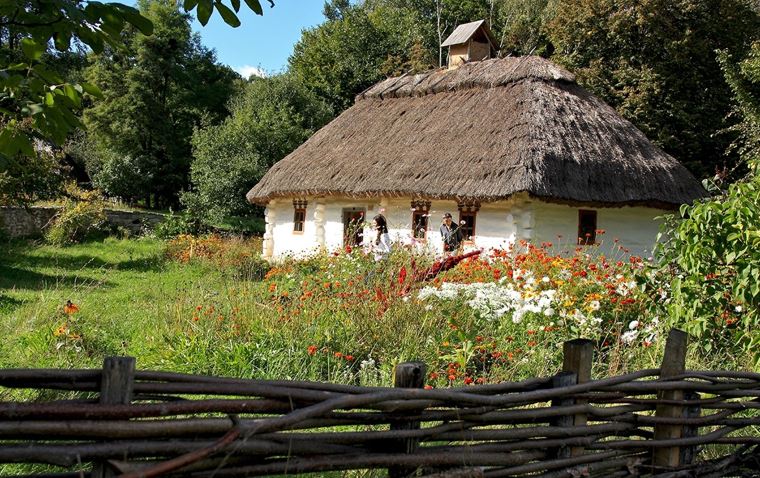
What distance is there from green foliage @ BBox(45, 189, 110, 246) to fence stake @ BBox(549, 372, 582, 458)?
1623 centimetres

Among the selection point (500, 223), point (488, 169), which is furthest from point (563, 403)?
point (500, 223)

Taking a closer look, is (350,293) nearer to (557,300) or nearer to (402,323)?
(402,323)

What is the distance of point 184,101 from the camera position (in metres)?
32.2

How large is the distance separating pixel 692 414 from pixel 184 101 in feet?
105

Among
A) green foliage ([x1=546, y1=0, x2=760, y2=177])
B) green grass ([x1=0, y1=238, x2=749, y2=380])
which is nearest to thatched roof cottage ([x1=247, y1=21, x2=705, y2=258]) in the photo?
green foliage ([x1=546, y1=0, x2=760, y2=177])

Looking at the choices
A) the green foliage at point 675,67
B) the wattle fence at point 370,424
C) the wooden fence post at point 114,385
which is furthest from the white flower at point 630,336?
the green foliage at point 675,67

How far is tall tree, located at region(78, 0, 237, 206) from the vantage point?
28.7 metres

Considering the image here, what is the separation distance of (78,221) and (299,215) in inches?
219

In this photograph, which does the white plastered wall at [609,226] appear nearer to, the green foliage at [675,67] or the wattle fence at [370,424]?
the green foliage at [675,67]

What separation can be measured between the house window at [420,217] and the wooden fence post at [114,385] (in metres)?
12.4

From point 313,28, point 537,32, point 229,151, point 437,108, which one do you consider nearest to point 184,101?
point 313,28

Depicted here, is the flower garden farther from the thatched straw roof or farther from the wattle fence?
the thatched straw roof

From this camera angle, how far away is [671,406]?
2.77 m

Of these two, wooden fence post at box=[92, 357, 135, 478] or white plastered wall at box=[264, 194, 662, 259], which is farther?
white plastered wall at box=[264, 194, 662, 259]
